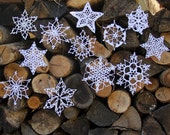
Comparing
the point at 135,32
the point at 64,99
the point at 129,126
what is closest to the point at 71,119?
the point at 64,99

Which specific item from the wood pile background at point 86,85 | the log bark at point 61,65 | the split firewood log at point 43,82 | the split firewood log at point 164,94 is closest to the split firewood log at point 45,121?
the wood pile background at point 86,85

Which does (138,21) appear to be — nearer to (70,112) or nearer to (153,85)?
(153,85)

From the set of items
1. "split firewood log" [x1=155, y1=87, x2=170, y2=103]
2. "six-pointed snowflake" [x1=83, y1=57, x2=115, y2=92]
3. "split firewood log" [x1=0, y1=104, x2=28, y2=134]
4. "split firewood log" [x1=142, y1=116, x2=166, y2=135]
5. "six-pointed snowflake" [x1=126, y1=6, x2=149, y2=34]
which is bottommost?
"split firewood log" [x1=0, y1=104, x2=28, y2=134]

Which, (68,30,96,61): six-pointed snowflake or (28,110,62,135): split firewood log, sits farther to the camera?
(28,110,62,135): split firewood log

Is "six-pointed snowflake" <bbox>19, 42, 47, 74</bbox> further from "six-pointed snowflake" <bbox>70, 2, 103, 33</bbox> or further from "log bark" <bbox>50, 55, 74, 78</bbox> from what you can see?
"six-pointed snowflake" <bbox>70, 2, 103, 33</bbox>

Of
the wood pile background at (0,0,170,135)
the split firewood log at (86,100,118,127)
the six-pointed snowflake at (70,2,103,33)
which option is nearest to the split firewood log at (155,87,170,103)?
the wood pile background at (0,0,170,135)

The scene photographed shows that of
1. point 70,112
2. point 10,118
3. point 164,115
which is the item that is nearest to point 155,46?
point 164,115
